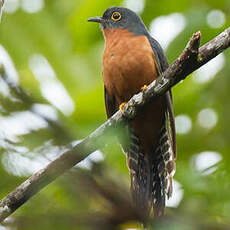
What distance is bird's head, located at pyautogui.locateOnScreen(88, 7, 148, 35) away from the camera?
5.04 meters

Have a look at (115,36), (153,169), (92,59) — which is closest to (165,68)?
(115,36)

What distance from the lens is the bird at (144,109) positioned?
4219 mm

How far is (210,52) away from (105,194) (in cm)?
206

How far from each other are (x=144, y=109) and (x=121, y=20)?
5.26 feet

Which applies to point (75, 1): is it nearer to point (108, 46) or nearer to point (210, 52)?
point (108, 46)

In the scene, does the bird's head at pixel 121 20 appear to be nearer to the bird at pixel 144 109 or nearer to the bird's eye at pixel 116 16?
the bird's eye at pixel 116 16

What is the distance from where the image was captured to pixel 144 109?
4188 mm

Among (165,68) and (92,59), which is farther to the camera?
(92,59)

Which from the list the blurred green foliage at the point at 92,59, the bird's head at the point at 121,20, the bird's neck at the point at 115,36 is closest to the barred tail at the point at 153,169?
the blurred green foliage at the point at 92,59

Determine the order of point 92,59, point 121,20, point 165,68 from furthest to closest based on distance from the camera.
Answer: point 92,59
point 121,20
point 165,68

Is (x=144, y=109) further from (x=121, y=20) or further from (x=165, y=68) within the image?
(x=121, y=20)

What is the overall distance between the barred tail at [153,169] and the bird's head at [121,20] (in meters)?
1.33

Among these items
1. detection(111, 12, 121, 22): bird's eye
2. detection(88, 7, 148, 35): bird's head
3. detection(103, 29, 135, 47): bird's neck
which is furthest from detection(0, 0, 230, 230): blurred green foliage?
detection(111, 12, 121, 22): bird's eye

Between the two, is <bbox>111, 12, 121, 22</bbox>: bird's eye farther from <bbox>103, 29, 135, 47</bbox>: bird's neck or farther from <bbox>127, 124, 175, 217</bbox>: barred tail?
<bbox>127, 124, 175, 217</bbox>: barred tail
